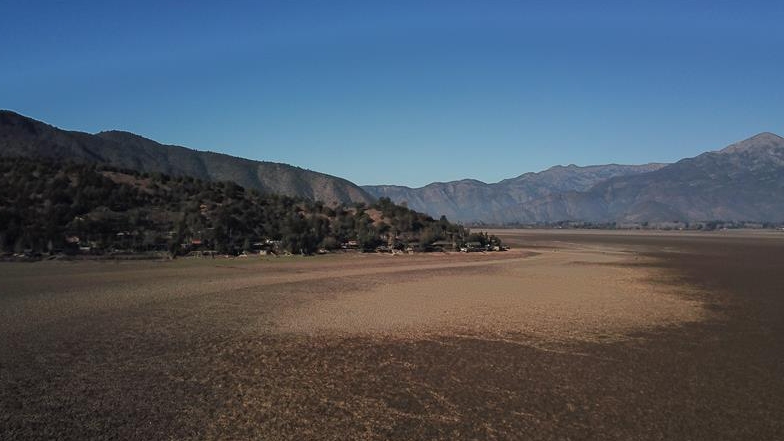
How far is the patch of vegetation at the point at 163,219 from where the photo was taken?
113ft

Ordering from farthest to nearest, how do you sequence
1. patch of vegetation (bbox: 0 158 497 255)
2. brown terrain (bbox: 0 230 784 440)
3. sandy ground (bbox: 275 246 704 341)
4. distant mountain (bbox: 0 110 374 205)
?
distant mountain (bbox: 0 110 374 205)
patch of vegetation (bbox: 0 158 497 255)
sandy ground (bbox: 275 246 704 341)
brown terrain (bbox: 0 230 784 440)

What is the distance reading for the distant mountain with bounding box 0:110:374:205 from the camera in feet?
281

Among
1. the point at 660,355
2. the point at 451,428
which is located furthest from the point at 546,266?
the point at 451,428

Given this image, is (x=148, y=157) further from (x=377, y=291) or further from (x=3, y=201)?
(x=377, y=291)

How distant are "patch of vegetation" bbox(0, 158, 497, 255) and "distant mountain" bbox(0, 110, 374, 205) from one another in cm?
3705

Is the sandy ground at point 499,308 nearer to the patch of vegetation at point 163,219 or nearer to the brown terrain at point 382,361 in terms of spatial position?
the brown terrain at point 382,361

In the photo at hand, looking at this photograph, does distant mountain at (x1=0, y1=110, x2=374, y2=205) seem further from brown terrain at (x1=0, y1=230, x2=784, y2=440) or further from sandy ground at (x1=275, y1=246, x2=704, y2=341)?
brown terrain at (x1=0, y1=230, x2=784, y2=440)

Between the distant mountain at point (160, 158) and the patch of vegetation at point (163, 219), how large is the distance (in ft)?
122

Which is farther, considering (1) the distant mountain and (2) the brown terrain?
(1) the distant mountain

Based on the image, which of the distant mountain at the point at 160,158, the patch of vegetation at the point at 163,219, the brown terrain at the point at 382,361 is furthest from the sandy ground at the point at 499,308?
the distant mountain at the point at 160,158

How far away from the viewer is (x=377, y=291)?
70.5ft

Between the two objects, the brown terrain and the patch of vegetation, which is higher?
the patch of vegetation

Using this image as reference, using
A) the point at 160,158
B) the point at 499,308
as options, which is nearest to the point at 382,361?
the point at 499,308

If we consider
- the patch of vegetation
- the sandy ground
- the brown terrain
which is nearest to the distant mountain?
the patch of vegetation
